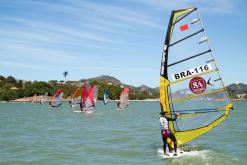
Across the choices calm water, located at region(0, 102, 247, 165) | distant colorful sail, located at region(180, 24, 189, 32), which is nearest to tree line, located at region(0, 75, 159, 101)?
calm water, located at region(0, 102, 247, 165)

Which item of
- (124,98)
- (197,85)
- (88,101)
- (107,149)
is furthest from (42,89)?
(197,85)

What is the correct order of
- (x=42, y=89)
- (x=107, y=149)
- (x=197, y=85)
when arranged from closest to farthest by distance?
(x=197, y=85)
(x=107, y=149)
(x=42, y=89)

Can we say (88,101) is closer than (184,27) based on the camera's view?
No

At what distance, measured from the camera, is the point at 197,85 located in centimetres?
1173

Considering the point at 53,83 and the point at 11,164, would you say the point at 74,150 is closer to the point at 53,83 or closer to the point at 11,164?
the point at 11,164

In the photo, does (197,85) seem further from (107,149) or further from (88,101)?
(88,101)

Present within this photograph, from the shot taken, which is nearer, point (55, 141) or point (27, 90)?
point (55, 141)

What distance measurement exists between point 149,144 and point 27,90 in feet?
398

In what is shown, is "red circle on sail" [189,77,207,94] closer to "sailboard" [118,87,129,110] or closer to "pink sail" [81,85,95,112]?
"pink sail" [81,85,95,112]

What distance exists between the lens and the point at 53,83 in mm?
155750

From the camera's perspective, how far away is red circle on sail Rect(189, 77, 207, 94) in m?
11.6

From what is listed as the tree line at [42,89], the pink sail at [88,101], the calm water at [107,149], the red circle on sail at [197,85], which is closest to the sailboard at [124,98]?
the pink sail at [88,101]

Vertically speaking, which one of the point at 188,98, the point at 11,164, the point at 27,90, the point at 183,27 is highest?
the point at 27,90

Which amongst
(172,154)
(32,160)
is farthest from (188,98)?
(32,160)
